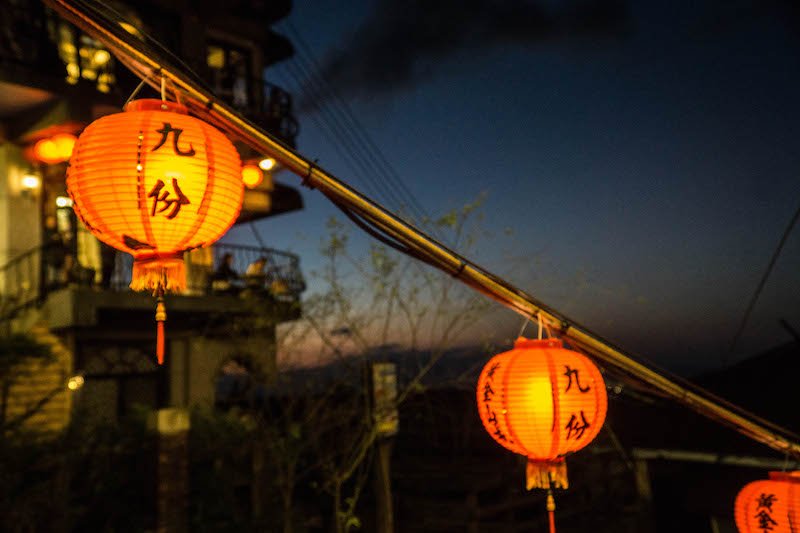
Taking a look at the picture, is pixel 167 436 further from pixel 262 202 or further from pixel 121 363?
pixel 262 202

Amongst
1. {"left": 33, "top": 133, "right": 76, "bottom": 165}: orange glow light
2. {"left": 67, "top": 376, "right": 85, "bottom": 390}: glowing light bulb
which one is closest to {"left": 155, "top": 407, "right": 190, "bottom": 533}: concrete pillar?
{"left": 67, "top": 376, "right": 85, "bottom": 390}: glowing light bulb

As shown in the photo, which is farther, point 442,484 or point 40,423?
point 442,484

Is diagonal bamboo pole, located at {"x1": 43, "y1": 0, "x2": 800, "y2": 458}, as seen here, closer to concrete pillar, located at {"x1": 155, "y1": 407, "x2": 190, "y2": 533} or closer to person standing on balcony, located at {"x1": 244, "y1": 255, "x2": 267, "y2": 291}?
concrete pillar, located at {"x1": 155, "y1": 407, "x2": 190, "y2": 533}

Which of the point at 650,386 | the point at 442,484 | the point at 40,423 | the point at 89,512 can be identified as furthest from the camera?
the point at 442,484

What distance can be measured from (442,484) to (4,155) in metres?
11.1

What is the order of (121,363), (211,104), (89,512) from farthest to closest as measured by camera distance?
(121,363), (89,512), (211,104)

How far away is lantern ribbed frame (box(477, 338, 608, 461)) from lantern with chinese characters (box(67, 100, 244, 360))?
2133 mm

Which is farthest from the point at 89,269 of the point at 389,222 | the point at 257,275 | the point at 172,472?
the point at 389,222

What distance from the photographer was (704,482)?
980 centimetres

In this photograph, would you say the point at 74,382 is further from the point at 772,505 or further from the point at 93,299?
the point at 772,505

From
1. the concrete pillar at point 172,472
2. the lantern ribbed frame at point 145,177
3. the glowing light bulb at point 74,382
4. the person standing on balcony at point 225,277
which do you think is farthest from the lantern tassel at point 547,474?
the person standing on balcony at point 225,277

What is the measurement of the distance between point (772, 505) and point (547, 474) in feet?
7.06

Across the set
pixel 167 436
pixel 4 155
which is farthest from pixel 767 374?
pixel 4 155

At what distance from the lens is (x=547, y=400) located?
13.2ft
